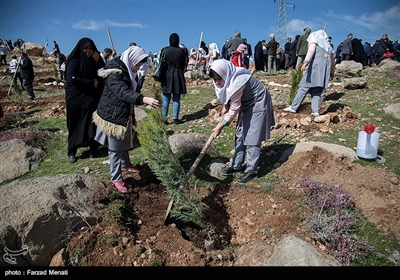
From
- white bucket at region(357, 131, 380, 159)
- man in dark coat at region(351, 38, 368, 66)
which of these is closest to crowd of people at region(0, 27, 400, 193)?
white bucket at region(357, 131, 380, 159)

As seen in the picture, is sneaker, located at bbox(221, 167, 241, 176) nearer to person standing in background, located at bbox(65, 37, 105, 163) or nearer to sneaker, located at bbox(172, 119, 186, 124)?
person standing in background, located at bbox(65, 37, 105, 163)

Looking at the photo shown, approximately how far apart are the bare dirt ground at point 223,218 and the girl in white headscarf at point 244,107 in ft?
1.47

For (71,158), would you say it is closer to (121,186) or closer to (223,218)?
(121,186)

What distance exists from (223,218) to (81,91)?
11.2 ft

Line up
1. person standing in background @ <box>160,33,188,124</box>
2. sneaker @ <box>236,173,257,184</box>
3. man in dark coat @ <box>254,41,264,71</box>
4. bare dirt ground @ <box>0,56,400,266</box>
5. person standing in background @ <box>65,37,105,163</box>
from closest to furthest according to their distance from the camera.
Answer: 1. bare dirt ground @ <box>0,56,400,266</box>
2. sneaker @ <box>236,173,257,184</box>
3. person standing in background @ <box>65,37,105,163</box>
4. person standing in background @ <box>160,33,188,124</box>
5. man in dark coat @ <box>254,41,264,71</box>

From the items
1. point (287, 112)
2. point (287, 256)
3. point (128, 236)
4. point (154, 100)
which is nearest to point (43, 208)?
point (128, 236)

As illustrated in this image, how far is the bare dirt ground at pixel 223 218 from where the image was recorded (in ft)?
8.44

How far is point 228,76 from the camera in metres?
3.40

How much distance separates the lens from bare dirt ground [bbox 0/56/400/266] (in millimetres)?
2572

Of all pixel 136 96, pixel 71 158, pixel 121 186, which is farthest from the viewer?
pixel 71 158

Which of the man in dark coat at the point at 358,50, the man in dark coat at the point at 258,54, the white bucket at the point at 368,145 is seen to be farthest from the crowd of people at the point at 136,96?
the man in dark coat at the point at 358,50

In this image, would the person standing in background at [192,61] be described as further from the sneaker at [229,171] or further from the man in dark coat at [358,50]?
the sneaker at [229,171]

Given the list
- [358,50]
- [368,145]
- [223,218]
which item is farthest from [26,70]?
[358,50]

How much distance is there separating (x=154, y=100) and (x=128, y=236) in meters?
1.57
